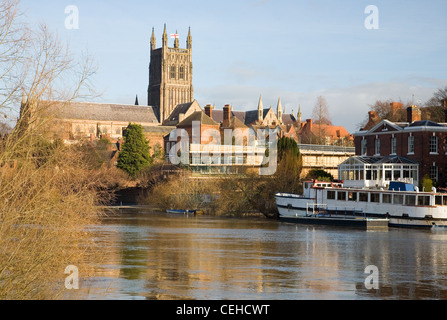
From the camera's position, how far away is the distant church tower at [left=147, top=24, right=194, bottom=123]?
182 m

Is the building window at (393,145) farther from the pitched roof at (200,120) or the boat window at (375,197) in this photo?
the pitched roof at (200,120)

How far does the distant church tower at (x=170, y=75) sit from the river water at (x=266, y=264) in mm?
132730

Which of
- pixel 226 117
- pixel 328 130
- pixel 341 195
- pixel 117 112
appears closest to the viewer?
pixel 341 195

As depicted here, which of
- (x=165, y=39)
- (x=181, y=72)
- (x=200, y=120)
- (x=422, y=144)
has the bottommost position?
(x=422, y=144)

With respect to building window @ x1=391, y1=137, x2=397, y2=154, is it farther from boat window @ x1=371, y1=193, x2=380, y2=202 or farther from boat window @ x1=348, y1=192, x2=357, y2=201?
boat window @ x1=371, y1=193, x2=380, y2=202

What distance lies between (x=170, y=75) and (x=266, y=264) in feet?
518

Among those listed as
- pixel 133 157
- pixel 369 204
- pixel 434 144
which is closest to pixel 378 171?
pixel 434 144

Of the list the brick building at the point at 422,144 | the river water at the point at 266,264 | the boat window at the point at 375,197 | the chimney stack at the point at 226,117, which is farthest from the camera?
the chimney stack at the point at 226,117

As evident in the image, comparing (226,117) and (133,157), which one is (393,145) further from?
(226,117)

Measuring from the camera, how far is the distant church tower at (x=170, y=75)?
181500mm

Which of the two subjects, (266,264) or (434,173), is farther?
(434,173)

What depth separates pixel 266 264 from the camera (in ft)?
102

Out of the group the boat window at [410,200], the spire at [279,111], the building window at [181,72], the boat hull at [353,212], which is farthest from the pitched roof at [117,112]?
the boat window at [410,200]

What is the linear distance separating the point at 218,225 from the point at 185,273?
27.2 meters
